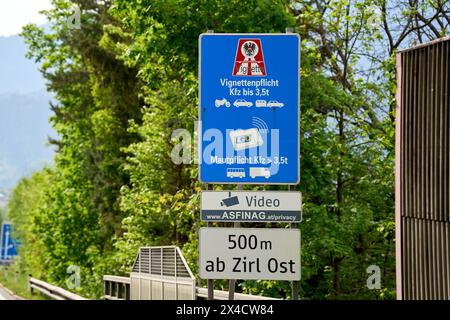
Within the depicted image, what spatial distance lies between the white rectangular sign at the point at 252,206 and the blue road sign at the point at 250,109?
0.21 meters

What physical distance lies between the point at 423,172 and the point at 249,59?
2.57 meters

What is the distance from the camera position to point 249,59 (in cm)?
1329

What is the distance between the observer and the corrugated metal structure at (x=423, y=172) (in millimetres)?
12430

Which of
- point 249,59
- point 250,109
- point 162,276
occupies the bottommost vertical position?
point 162,276

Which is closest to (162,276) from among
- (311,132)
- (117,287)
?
(117,287)

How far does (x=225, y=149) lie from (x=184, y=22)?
1063 centimetres

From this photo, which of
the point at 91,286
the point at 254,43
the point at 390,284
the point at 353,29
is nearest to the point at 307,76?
the point at 353,29

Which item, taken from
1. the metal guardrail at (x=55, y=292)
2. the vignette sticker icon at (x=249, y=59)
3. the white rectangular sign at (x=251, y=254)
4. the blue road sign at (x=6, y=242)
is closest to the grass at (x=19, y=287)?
the metal guardrail at (x=55, y=292)

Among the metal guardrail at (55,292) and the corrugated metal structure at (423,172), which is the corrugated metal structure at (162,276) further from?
the corrugated metal structure at (423,172)

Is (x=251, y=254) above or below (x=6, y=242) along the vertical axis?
above
